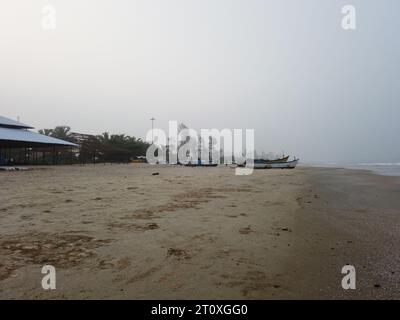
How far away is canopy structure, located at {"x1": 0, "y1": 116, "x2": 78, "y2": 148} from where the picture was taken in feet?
91.4

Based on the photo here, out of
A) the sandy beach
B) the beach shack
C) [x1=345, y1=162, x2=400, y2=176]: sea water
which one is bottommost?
[x1=345, y1=162, x2=400, y2=176]: sea water

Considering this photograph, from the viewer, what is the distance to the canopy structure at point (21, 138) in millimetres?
27864

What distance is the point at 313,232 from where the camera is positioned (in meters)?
5.84

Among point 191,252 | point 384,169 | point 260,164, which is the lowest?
point 384,169

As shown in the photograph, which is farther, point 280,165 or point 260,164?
point 260,164

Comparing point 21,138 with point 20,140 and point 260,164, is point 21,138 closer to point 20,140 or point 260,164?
point 20,140

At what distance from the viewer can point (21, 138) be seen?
1132 inches
